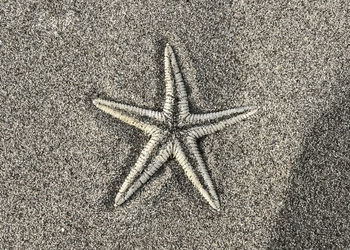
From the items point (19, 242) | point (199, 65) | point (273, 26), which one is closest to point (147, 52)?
point (199, 65)

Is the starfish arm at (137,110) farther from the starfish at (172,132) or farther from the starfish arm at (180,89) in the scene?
the starfish arm at (180,89)

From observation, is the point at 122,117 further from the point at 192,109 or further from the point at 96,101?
the point at 192,109

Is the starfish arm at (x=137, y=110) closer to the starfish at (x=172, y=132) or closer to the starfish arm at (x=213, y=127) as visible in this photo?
the starfish at (x=172, y=132)

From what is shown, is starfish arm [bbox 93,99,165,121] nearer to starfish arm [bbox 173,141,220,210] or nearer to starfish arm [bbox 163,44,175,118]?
starfish arm [bbox 163,44,175,118]

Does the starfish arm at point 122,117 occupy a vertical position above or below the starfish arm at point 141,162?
above

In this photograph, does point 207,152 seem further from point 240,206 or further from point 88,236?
point 88,236

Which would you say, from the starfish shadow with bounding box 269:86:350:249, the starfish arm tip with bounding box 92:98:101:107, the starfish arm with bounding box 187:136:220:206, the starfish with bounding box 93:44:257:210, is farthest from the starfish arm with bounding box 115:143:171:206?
the starfish shadow with bounding box 269:86:350:249

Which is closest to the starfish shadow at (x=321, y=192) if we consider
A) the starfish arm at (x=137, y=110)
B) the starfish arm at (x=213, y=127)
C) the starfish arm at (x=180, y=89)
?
the starfish arm at (x=213, y=127)

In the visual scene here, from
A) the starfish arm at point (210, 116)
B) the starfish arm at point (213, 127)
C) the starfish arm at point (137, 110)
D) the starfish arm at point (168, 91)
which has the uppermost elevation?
the starfish arm at point (168, 91)
